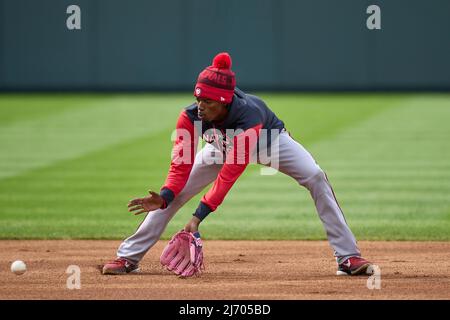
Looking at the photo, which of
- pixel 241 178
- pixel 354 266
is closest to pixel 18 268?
pixel 354 266

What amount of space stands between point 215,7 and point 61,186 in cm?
1598

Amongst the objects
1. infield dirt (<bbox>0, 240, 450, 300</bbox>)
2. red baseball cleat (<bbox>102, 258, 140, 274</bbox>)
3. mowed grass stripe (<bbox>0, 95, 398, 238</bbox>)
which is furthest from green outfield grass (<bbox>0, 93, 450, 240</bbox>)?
red baseball cleat (<bbox>102, 258, 140, 274</bbox>)

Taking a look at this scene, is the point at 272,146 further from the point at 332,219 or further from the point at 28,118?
the point at 28,118

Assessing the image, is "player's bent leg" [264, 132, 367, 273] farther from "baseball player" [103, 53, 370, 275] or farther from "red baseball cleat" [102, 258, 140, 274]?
"red baseball cleat" [102, 258, 140, 274]

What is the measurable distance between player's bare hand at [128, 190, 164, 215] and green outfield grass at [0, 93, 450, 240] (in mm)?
2703

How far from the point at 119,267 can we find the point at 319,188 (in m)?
1.56

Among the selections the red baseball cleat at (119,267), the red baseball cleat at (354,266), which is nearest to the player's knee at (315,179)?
the red baseball cleat at (354,266)

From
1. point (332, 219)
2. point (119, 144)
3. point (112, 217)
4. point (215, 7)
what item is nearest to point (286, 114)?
point (119, 144)

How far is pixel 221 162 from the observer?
709cm

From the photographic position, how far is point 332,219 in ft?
23.0

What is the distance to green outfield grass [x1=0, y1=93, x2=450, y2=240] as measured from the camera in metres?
9.92

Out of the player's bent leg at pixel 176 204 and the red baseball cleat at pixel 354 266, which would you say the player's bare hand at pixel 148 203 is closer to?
the player's bent leg at pixel 176 204

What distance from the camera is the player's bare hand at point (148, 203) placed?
255 inches

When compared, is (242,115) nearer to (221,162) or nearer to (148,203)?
(221,162)
